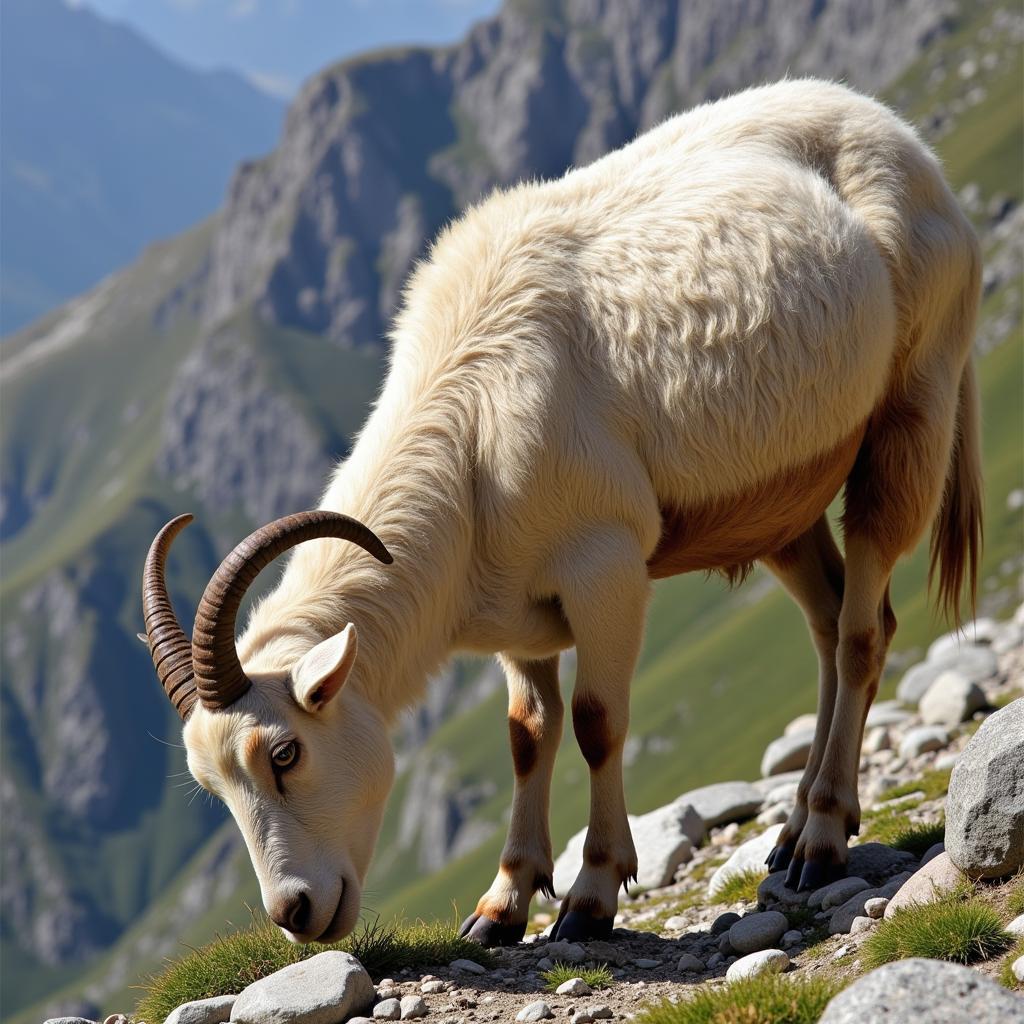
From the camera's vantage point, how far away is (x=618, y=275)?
31.5 feet

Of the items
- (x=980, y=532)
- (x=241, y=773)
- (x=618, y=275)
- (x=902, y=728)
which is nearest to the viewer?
(x=241, y=773)

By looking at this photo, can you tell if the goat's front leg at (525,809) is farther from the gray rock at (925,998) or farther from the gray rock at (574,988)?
the gray rock at (925,998)

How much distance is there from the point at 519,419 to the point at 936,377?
377 cm

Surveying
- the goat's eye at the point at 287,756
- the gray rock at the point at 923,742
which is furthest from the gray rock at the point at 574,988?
the gray rock at the point at 923,742

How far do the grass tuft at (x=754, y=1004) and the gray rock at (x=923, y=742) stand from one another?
8.44 meters

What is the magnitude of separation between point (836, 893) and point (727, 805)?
5.04 meters

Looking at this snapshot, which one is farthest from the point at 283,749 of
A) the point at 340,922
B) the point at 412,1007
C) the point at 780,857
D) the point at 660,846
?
the point at 660,846

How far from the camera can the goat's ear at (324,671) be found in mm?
7664

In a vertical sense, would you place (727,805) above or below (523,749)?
below

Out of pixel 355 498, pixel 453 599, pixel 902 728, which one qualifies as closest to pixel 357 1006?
pixel 453 599

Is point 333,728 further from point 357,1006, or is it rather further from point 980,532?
point 980,532

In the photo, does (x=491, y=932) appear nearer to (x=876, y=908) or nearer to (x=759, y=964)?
(x=759, y=964)

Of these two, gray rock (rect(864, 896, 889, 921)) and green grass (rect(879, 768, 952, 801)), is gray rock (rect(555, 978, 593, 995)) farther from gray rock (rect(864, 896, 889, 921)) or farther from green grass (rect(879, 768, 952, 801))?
green grass (rect(879, 768, 952, 801))

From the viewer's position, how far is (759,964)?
297 inches
